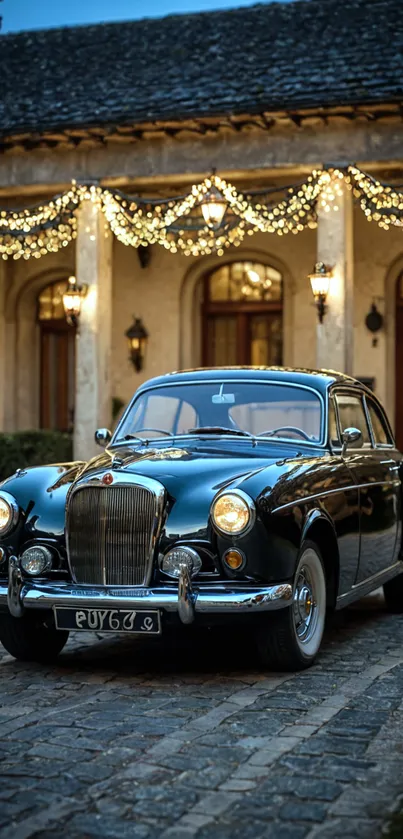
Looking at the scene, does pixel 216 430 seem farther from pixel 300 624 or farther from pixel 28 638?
pixel 28 638

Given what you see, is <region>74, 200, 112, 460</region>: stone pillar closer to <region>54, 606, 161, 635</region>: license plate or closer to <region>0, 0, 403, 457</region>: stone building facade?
<region>0, 0, 403, 457</region>: stone building facade

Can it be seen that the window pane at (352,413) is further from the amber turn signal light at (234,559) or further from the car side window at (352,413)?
the amber turn signal light at (234,559)

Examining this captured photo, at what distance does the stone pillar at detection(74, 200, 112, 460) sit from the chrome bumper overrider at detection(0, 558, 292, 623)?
896 centimetres

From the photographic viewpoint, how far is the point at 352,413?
722 cm

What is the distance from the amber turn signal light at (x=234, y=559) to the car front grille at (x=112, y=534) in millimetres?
379

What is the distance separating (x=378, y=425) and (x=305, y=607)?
2362 millimetres

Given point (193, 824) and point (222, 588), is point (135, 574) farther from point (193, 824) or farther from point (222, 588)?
point (193, 824)

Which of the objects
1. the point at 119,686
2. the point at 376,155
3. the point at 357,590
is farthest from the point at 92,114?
the point at 119,686

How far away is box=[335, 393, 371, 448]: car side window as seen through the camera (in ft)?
22.9

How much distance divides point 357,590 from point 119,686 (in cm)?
182

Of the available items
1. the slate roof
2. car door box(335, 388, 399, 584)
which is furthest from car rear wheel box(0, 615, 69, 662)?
the slate roof

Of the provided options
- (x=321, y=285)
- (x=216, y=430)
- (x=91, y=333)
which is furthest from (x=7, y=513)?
(x=91, y=333)

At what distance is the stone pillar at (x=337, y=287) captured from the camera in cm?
1352

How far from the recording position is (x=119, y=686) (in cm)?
536
